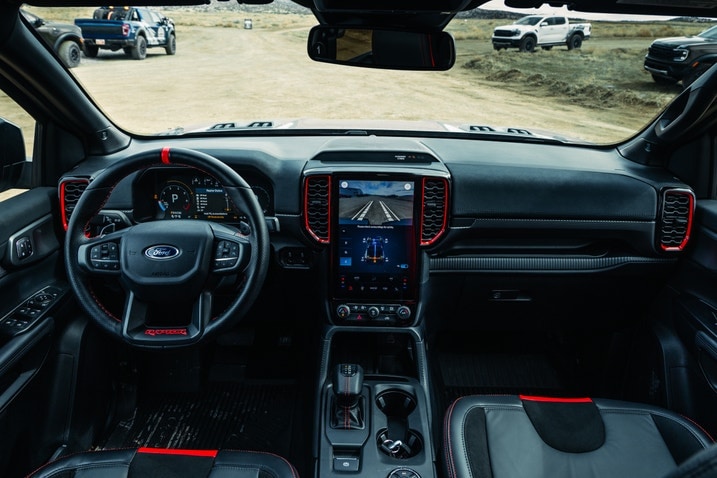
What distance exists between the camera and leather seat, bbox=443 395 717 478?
2.16 meters

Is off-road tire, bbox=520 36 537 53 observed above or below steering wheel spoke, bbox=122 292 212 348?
above

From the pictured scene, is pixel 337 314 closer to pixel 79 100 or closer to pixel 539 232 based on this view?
pixel 539 232

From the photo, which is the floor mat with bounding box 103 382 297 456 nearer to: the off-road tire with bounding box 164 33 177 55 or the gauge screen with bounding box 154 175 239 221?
the gauge screen with bounding box 154 175 239 221

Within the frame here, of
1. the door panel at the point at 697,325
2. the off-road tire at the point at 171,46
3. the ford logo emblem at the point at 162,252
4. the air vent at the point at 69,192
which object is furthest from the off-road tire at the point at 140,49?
the door panel at the point at 697,325

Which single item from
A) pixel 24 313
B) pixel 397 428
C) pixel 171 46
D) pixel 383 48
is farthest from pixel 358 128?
pixel 171 46

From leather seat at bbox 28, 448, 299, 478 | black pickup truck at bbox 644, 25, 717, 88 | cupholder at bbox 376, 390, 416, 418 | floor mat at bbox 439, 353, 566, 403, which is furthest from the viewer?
floor mat at bbox 439, 353, 566, 403

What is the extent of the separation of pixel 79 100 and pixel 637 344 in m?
3.18

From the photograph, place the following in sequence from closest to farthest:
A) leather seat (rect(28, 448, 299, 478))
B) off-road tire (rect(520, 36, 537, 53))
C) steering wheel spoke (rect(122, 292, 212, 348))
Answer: leather seat (rect(28, 448, 299, 478)) < steering wheel spoke (rect(122, 292, 212, 348)) < off-road tire (rect(520, 36, 537, 53))

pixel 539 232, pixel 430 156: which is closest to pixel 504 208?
pixel 539 232

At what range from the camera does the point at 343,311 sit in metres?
3.08

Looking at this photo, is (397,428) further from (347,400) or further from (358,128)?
(358,128)

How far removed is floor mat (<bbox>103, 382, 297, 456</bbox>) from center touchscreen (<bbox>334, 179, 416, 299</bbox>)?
85 centimetres

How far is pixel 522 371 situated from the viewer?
12.4ft

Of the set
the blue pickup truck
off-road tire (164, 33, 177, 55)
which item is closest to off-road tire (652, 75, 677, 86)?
the blue pickup truck
